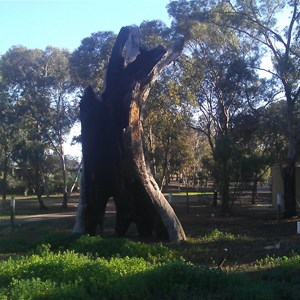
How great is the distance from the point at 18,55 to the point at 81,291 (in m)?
33.8

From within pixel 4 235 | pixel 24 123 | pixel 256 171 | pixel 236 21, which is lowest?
pixel 4 235

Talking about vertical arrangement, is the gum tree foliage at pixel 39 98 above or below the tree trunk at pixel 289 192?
above

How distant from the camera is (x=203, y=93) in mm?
34656

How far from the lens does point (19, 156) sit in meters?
36.8

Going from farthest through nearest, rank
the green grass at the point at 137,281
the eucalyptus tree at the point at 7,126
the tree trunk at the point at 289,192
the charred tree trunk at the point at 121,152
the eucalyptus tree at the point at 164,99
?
the eucalyptus tree at the point at 7,126 → the eucalyptus tree at the point at 164,99 → the tree trunk at the point at 289,192 → the charred tree trunk at the point at 121,152 → the green grass at the point at 137,281

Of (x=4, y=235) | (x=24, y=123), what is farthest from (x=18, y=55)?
(x=4, y=235)

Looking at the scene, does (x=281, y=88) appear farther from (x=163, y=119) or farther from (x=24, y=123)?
(x=24, y=123)

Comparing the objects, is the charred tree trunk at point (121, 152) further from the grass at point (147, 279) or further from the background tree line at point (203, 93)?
the background tree line at point (203, 93)

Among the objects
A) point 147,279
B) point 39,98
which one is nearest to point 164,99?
point 39,98

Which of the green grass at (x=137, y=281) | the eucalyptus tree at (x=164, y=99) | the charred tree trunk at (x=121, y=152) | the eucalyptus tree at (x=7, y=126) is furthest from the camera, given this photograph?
the eucalyptus tree at (x=7, y=126)

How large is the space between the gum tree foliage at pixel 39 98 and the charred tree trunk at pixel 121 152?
69.2ft

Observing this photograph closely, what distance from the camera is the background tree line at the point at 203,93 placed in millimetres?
24766

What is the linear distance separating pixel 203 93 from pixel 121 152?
1988 cm

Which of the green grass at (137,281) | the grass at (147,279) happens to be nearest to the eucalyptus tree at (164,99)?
the grass at (147,279)
